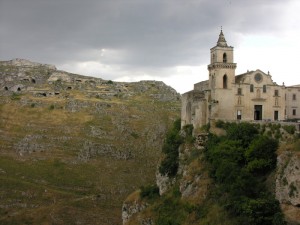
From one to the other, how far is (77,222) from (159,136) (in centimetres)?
3737

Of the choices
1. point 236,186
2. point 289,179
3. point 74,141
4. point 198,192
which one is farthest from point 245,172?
point 74,141

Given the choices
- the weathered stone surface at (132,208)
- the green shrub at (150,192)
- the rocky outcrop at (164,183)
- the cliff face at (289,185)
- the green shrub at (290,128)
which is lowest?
the weathered stone surface at (132,208)

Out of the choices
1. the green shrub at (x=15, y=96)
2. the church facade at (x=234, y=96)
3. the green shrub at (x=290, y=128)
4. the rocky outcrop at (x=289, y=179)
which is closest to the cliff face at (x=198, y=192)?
the rocky outcrop at (x=289, y=179)

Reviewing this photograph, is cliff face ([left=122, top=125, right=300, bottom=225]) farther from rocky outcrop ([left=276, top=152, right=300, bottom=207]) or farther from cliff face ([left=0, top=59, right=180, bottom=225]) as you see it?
cliff face ([left=0, top=59, right=180, bottom=225])

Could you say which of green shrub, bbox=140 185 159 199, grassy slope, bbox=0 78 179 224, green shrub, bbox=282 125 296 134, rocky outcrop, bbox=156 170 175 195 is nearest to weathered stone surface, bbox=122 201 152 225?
green shrub, bbox=140 185 159 199

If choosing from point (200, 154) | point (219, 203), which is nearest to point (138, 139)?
point (200, 154)

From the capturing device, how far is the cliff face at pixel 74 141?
9406 centimetres

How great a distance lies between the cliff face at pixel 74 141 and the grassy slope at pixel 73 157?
7.2 inches

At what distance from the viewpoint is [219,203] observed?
52.7m

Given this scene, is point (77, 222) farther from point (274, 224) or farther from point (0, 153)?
point (274, 224)

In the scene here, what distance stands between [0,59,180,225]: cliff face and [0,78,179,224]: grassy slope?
0.60 feet

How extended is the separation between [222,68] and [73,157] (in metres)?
51.2

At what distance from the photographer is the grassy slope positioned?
92.8 metres

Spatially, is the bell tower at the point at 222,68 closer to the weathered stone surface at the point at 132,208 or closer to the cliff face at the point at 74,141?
the weathered stone surface at the point at 132,208
